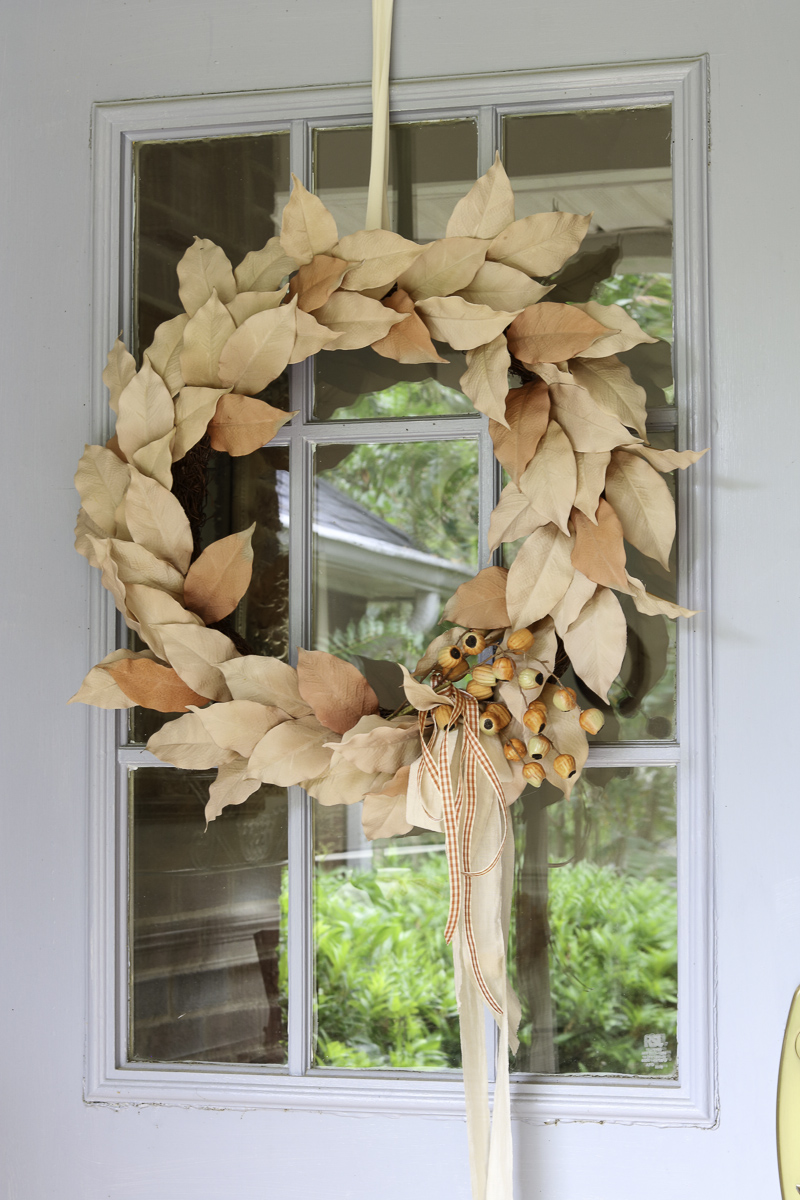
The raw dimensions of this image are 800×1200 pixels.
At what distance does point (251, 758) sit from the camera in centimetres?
84

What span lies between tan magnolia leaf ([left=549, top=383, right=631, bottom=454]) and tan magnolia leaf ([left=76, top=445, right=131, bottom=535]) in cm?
42

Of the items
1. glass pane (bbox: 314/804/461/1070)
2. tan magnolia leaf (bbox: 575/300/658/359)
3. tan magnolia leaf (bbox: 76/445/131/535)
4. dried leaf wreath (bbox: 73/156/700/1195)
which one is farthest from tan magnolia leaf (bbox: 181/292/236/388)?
glass pane (bbox: 314/804/461/1070)

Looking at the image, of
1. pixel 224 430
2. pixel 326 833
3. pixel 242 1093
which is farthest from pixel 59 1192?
pixel 224 430

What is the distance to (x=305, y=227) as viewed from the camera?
849 millimetres

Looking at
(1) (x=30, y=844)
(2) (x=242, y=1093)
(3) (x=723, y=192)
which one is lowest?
(2) (x=242, y=1093)

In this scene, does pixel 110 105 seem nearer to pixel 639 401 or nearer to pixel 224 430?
pixel 224 430

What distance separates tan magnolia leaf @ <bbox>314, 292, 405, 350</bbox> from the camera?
0.85 meters

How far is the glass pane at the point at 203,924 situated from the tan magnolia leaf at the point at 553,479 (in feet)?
1.33

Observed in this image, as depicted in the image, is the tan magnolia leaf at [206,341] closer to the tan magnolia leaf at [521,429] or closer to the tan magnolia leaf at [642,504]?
the tan magnolia leaf at [521,429]

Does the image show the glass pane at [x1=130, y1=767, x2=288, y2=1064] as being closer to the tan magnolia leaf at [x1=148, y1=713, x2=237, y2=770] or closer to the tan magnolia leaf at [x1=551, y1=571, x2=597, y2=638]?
the tan magnolia leaf at [x1=148, y1=713, x2=237, y2=770]

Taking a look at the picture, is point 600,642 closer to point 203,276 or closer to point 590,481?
point 590,481

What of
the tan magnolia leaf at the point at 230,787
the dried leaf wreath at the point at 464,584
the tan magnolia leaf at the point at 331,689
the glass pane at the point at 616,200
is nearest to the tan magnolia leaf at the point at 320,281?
the dried leaf wreath at the point at 464,584

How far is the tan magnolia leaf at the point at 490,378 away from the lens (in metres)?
0.82

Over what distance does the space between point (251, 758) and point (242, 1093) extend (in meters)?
0.37
